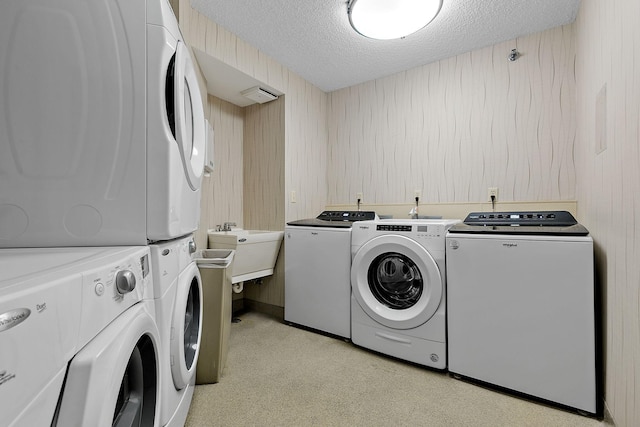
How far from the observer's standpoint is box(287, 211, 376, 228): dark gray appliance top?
229 centimetres

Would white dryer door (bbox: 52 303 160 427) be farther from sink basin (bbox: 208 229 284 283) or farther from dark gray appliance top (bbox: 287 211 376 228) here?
dark gray appliance top (bbox: 287 211 376 228)

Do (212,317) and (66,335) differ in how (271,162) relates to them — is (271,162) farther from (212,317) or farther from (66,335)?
(66,335)

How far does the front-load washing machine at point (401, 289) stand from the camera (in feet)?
5.80

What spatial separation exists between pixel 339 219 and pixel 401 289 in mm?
823

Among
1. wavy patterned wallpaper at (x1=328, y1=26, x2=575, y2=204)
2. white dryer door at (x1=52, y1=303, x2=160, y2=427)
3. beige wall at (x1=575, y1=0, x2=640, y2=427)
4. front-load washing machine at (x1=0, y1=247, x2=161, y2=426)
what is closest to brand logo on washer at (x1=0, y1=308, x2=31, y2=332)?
front-load washing machine at (x1=0, y1=247, x2=161, y2=426)

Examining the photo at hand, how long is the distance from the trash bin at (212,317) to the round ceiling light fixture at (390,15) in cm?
164

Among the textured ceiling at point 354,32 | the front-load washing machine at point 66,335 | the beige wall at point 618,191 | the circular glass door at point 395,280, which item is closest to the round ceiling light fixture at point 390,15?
the textured ceiling at point 354,32

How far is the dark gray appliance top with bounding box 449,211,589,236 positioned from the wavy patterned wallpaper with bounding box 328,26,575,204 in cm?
44

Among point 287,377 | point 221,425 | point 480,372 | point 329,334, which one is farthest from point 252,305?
point 480,372

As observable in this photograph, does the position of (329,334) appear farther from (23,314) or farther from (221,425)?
(23,314)

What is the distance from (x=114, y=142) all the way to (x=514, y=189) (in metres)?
2.54

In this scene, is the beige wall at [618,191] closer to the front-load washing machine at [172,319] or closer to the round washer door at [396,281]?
the round washer door at [396,281]

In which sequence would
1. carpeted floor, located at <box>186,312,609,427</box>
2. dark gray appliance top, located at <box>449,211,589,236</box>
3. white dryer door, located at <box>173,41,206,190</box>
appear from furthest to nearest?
dark gray appliance top, located at <box>449,211,589,236</box>
carpeted floor, located at <box>186,312,609,427</box>
white dryer door, located at <box>173,41,206,190</box>

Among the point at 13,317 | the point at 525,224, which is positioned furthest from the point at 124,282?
Answer: the point at 525,224
